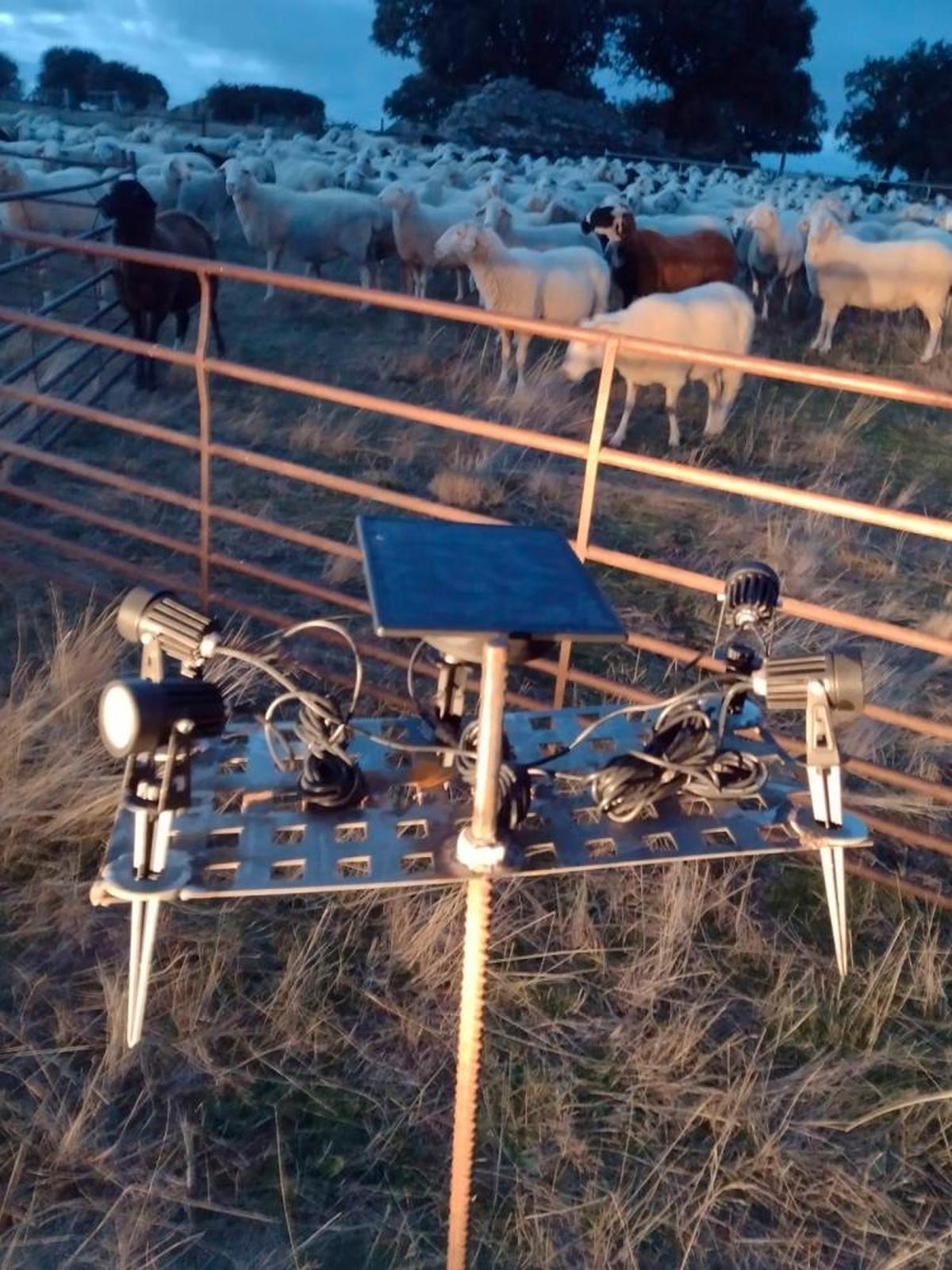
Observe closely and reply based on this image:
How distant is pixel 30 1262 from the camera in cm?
233

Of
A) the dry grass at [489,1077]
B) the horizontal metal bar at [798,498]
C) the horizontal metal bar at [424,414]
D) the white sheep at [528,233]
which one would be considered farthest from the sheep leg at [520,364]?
the dry grass at [489,1077]

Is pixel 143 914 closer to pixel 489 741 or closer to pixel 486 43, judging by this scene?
pixel 489 741

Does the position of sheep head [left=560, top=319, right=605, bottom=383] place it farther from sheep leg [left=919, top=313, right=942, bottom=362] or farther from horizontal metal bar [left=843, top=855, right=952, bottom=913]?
sheep leg [left=919, top=313, right=942, bottom=362]

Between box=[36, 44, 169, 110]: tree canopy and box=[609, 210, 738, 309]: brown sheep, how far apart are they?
52144mm

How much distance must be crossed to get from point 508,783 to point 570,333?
183cm

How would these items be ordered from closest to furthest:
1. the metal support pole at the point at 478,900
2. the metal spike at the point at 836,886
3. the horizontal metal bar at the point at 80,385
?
the metal support pole at the point at 478,900 < the metal spike at the point at 836,886 < the horizontal metal bar at the point at 80,385

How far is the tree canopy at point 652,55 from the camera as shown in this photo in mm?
43031

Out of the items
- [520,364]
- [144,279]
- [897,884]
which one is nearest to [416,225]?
Result: [520,364]

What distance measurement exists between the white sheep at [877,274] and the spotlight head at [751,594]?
10912mm

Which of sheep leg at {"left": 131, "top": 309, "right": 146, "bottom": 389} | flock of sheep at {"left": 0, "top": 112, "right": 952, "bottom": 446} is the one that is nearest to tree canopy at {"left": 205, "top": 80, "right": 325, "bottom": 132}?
flock of sheep at {"left": 0, "top": 112, "right": 952, "bottom": 446}

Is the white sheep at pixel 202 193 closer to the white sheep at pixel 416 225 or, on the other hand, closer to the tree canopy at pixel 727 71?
the white sheep at pixel 416 225

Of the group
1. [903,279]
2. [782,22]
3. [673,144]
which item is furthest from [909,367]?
[782,22]

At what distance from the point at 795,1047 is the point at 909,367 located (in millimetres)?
10508

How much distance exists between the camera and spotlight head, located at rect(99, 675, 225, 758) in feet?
5.88
